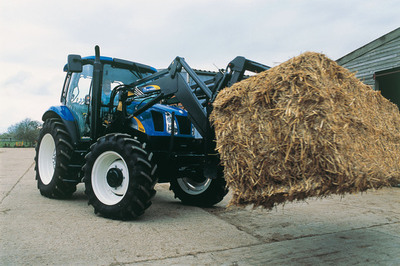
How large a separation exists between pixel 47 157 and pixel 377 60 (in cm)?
1015

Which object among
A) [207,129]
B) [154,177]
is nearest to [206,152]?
[207,129]

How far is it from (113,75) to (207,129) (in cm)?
251

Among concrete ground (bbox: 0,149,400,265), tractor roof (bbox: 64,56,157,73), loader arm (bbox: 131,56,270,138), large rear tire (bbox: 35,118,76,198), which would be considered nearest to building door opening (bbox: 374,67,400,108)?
concrete ground (bbox: 0,149,400,265)

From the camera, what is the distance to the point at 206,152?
4.29 metres

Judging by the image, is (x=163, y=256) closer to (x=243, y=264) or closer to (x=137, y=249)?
(x=137, y=249)

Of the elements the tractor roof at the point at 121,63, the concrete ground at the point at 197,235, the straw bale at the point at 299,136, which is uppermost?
the tractor roof at the point at 121,63

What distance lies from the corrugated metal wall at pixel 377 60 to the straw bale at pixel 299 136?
792 cm

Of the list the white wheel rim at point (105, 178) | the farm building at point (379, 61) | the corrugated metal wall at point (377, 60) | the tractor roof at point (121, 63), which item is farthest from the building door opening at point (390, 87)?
the white wheel rim at point (105, 178)

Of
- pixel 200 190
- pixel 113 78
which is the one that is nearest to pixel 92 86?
pixel 113 78

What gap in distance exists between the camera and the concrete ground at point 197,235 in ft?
10.9

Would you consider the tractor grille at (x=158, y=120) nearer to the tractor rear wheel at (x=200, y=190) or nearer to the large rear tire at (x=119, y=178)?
the large rear tire at (x=119, y=178)

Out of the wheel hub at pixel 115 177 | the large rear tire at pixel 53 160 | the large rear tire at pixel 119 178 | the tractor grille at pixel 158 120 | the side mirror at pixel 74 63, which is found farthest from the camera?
the large rear tire at pixel 53 160

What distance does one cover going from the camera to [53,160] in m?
6.66

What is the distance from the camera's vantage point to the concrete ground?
3308 millimetres
